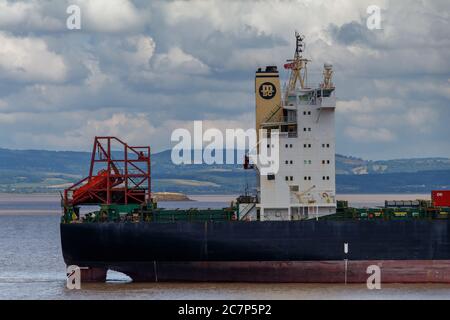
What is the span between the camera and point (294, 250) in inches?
1924

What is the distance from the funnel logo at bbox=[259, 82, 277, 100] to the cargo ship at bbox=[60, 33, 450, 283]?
0.84 metres

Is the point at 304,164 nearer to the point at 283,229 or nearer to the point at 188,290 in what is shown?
the point at 283,229

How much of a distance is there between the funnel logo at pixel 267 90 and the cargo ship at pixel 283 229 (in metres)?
0.84

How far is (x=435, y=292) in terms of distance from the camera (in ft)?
152

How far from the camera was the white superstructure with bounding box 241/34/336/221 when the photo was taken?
5016 cm

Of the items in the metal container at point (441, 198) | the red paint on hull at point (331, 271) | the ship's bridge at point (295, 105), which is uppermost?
the ship's bridge at point (295, 105)

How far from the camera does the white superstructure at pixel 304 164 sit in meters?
50.2

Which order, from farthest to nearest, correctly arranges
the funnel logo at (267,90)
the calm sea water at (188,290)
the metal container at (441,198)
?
1. the funnel logo at (267,90)
2. the metal container at (441,198)
3. the calm sea water at (188,290)

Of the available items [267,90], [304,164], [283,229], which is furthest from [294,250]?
[267,90]

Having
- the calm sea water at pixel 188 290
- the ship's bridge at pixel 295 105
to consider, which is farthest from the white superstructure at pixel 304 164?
the calm sea water at pixel 188 290

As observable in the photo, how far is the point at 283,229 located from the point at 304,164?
3591 mm

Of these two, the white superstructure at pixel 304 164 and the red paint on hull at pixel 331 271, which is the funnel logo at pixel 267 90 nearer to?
the white superstructure at pixel 304 164
